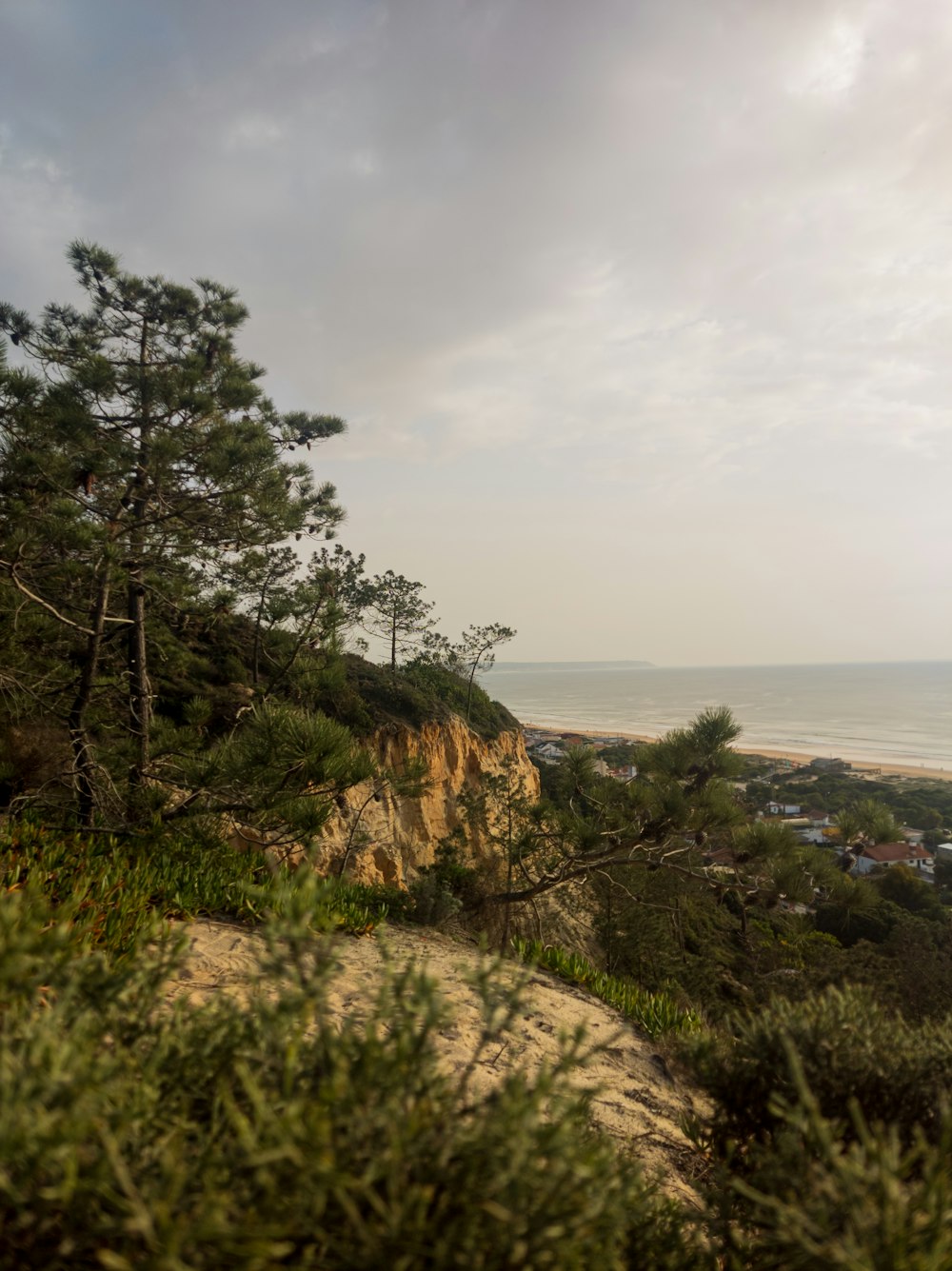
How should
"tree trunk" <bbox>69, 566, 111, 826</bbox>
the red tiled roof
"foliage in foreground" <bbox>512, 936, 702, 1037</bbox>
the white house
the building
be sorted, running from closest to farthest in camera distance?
"foliage in foreground" <bbox>512, 936, 702, 1037</bbox> → "tree trunk" <bbox>69, 566, 111, 826</bbox> → the building → the red tiled roof → the white house

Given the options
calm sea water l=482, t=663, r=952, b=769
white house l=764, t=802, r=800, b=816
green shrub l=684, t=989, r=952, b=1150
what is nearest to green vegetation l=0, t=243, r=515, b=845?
green shrub l=684, t=989, r=952, b=1150

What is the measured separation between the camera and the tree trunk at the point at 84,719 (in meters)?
5.85

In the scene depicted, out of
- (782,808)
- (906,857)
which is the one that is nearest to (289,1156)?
(906,857)

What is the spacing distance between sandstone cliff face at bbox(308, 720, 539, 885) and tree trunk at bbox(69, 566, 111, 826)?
455cm

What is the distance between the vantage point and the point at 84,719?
6.19 meters

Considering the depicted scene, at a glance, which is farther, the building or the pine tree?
the building

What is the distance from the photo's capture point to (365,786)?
1318 centimetres

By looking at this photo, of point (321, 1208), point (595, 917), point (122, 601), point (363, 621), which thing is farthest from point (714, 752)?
point (363, 621)

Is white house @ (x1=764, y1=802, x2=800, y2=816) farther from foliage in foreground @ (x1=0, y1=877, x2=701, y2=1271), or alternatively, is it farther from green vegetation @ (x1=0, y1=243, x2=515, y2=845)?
foliage in foreground @ (x1=0, y1=877, x2=701, y2=1271)

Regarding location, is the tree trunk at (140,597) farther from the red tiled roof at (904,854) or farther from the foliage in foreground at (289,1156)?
the red tiled roof at (904,854)

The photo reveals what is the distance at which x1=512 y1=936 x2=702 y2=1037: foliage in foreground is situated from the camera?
5.54 m

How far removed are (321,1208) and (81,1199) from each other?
0.53 metres

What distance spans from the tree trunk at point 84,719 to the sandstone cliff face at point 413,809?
4.55 m

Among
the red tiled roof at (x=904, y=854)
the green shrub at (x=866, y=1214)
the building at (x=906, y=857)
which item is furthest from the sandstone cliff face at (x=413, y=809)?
the red tiled roof at (x=904, y=854)
